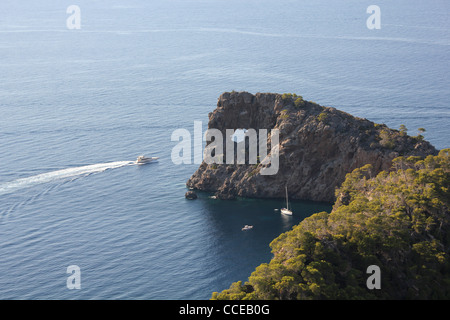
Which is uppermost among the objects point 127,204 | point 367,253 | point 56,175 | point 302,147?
point 302,147

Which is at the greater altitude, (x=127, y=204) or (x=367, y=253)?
(x=367, y=253)

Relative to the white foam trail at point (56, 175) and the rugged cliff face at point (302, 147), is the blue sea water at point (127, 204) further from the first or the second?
the rugged cliff face at point (302, 147)

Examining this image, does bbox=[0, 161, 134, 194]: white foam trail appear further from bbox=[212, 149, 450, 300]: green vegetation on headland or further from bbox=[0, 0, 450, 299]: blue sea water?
bbox=[212, 149, 450, 300]: green vegetation on headland

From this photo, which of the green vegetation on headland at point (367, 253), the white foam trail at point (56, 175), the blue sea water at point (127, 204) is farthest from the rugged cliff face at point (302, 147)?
the white foam trail at point (56, 175)

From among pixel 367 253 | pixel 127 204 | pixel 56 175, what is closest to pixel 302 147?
pixel 127 204

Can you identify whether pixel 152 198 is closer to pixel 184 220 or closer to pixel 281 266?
pixel 184 220

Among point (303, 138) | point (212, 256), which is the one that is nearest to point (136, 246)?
point (212, 256)

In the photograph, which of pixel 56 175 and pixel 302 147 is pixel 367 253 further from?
pixel 56 175
